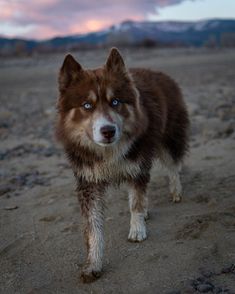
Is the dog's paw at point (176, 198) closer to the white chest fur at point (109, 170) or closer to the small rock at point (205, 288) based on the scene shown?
the white chest fur at point (109, 170)

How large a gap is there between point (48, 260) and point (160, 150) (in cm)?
213

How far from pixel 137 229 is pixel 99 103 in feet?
4.75

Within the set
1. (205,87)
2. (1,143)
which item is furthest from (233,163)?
(205,87)

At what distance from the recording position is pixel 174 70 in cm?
2242

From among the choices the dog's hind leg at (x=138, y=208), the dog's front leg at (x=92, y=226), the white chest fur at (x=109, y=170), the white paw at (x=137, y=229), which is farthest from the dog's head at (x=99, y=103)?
the white paw at (x=137, y=229)

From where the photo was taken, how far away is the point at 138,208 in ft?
16.5

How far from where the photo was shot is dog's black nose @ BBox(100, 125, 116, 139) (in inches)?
167

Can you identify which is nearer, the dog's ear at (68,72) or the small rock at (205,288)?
the small rock at (205,288)

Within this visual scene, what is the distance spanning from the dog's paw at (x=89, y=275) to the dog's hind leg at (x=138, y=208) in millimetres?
741

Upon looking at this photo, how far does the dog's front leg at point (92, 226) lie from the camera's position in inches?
170

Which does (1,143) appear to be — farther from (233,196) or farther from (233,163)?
(233,196)

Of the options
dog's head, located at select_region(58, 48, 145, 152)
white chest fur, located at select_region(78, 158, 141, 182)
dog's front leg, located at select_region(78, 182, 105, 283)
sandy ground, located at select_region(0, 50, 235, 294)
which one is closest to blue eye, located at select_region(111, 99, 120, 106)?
dog's head, located at select_region(58, 48, 145, 152)

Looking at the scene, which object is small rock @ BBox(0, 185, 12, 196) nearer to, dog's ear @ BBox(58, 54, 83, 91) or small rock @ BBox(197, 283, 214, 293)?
dog's ear @ BBox(58, 54, 83, 91)

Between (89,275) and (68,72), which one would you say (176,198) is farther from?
(68,72)
